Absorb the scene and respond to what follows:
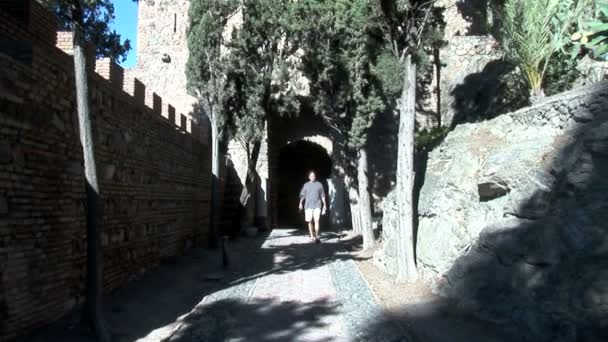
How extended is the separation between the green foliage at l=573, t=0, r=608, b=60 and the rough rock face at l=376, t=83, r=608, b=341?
1858 mm

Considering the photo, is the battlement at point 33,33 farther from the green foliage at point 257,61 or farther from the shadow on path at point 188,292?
the green foliage at point 257,61

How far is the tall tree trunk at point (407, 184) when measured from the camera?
7512 mm

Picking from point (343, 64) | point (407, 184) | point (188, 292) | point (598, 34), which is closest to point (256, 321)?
point (188, 292)

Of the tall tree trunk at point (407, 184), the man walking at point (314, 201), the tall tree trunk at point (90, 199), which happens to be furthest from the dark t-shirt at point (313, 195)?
the tall tree trunk at point (90, 199)

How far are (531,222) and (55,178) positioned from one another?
15.7ft

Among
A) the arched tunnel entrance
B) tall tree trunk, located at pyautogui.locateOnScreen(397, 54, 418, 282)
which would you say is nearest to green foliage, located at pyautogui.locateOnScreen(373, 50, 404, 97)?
tall tree trunk, located at pyautogui.locateOnScreen(397, 54, 418, 282)

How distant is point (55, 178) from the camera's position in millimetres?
5031

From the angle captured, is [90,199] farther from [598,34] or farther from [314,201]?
[314,201]

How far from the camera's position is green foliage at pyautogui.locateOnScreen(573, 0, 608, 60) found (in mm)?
7504

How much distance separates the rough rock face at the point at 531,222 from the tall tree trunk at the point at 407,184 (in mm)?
231

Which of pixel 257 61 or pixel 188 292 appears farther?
pixel 257 61

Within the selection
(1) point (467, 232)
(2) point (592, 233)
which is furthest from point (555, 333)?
(1) point (467, 232)

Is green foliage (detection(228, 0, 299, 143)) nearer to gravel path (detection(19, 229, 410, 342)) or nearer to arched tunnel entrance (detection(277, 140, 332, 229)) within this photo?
gravel path (detection(19, 229, 410, 342))

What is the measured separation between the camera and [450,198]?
286 inches
